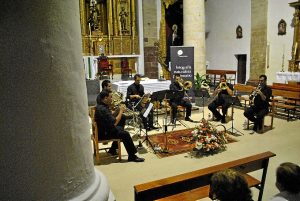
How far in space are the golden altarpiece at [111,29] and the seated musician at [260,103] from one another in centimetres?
853

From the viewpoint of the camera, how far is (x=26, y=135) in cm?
155

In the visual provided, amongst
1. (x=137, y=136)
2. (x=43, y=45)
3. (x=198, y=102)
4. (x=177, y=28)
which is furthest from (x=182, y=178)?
(x=177, y=28)

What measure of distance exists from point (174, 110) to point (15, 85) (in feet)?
22.1

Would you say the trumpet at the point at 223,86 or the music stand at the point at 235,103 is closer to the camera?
the music stand at the point at 235,103

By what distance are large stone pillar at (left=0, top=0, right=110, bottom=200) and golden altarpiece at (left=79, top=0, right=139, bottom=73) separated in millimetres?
12735

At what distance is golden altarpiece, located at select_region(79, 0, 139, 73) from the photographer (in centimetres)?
1415

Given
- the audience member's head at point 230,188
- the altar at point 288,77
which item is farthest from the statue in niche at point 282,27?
the audience member's head at point 230,188

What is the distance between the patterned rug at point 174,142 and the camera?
19.2 feet

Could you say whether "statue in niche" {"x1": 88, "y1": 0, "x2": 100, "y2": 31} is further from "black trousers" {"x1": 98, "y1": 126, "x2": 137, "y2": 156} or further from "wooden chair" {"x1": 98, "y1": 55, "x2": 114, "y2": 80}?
"black trousers" {"x1": 98, "y1": 126, "x2": 137, "y2": 156}

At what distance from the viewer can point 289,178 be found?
7.70 feet

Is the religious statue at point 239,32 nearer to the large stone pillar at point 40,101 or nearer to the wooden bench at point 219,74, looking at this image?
the wooden bench at point 219,74

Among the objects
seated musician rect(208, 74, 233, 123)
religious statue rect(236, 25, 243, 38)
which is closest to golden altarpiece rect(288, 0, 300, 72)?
religious statue rect(236, 25, 243, 38)

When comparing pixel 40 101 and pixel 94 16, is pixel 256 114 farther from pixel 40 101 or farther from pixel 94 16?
Result: pixel 94 16

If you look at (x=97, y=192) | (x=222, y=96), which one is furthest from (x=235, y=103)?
(x=97, y=192)
